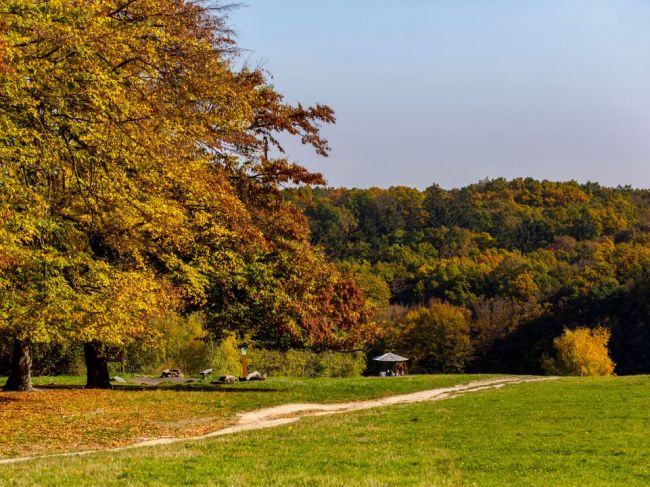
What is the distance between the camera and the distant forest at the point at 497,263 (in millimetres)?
87812

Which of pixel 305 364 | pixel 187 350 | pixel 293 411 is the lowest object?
pixel 305 364

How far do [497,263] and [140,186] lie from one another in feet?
329

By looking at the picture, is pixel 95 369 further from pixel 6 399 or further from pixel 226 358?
pixel 226 358

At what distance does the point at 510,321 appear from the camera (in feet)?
302

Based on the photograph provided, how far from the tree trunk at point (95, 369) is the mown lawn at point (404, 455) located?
1130 centimetres

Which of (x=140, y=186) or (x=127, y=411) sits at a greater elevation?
(x=140, y=186)

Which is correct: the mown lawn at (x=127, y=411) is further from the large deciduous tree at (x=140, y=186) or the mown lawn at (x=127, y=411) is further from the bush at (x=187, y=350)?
the bush at (x=187, y=350)

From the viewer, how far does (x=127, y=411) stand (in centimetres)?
1955

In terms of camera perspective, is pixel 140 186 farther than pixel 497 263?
No

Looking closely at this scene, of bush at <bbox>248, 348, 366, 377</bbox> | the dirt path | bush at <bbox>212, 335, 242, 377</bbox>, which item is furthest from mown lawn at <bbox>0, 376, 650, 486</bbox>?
bush at <bbox>212, 335, 242, 377</bbox>

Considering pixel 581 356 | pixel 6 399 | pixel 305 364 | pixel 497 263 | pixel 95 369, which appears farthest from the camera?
pixel 497 263

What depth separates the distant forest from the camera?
87.8 metres

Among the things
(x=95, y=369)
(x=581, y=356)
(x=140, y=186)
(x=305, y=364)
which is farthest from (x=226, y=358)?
(x=140, y=186)

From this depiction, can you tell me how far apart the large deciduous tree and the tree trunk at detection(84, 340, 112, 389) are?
0.08 metres
